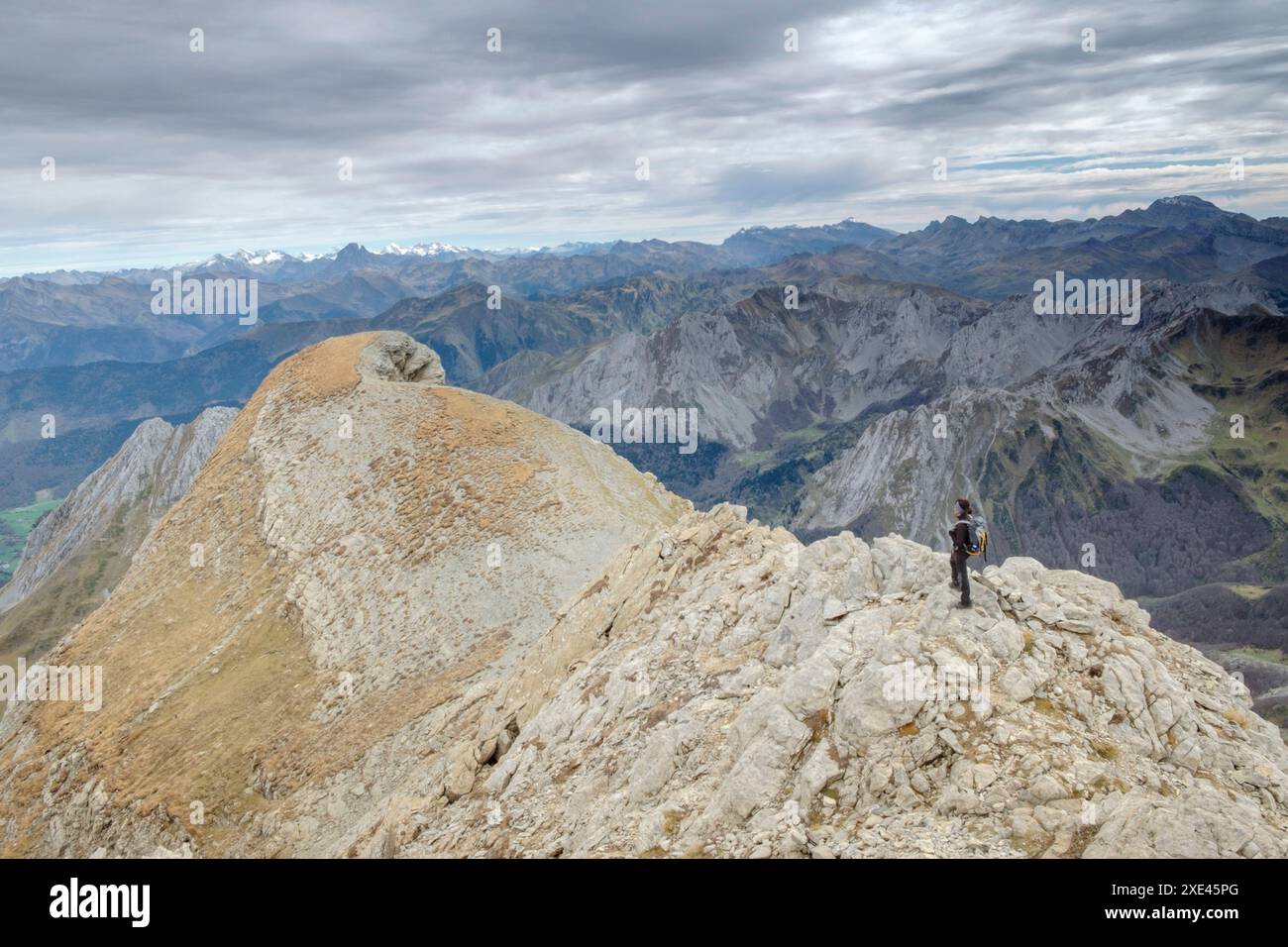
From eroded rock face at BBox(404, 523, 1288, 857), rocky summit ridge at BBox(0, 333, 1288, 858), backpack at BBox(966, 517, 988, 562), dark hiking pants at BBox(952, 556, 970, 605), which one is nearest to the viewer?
eroded rock face at BBox(404, 523, 1288, 857)

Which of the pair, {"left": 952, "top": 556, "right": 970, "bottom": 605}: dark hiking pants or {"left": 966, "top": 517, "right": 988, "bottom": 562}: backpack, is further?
{"left": 952, "top": 556, "right": 970, "bottom": 605}: dark hiking pants

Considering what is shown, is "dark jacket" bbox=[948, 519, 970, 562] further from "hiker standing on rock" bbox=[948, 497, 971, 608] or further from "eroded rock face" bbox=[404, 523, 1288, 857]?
"eroded rock face" bbox=[404, 523, 1288, 857]

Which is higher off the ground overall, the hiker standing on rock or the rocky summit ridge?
the hiker standing on rock

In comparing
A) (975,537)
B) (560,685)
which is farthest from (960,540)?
(560,685)

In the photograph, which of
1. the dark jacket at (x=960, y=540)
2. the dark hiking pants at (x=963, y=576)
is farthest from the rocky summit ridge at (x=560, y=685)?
the dark jacket at (x=960, y=540)

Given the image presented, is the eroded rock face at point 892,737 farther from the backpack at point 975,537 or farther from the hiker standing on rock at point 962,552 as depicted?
the backpack at point 975,537

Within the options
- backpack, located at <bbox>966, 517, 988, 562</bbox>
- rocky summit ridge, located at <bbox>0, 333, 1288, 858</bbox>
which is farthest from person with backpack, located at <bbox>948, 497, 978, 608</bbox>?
rocky summit ridge, located at <bbox>0, 333, 1288, 858</bbox>
